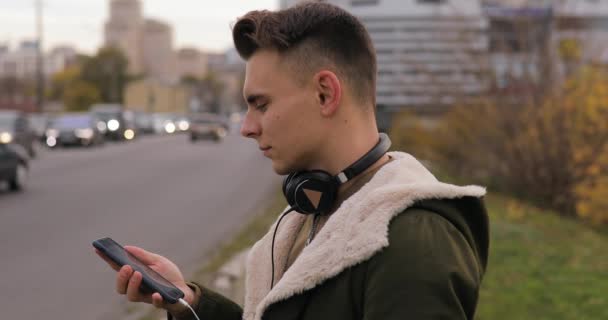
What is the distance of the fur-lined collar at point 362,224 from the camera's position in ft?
5.73

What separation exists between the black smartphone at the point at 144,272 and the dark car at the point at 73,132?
35923 millimetres

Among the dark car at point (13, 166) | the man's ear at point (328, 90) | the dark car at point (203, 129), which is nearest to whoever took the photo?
the man's ear at point (328, 90)

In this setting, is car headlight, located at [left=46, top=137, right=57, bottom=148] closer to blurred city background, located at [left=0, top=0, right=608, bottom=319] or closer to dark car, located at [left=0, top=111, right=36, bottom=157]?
dark car, located at [left=0, top=111, right=36, bottom=157]

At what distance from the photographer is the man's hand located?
6.67 ft

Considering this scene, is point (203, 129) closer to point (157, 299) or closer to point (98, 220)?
point (98, 220)

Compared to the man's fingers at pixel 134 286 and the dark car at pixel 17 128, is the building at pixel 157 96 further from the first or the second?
the man's fingers at pixel 134 286

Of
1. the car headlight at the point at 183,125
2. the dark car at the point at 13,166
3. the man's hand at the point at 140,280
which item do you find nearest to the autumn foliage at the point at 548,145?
the dark car at the point at 13,166

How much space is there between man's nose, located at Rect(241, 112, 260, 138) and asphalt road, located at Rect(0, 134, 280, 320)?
17.7 ft

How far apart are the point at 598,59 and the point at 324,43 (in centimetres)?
1330

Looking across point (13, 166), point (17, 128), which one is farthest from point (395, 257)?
point (17, 128)

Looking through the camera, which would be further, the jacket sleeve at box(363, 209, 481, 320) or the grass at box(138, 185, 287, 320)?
the grass at box(138, 185, 287, 320)

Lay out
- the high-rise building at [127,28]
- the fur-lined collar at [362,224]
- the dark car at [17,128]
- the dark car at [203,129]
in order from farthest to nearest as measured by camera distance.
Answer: the high-rise building at [127,28]
the dark car at [203,129]
the dark car at [17,128]
the fur-lined collar at [362,224]

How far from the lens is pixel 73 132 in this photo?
36844 mm

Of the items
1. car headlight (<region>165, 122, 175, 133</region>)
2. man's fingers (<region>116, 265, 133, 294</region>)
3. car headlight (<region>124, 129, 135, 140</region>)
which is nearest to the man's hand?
man's fingers (<region>116, 265, 133, 294</region>)
